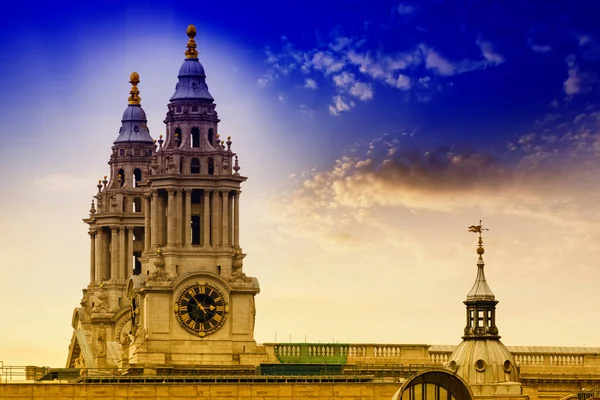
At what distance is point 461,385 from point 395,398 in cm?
393

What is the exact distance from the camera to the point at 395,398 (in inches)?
7362

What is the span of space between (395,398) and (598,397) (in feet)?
46.5

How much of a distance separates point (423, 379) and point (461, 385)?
2.51 m

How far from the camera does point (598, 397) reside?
19488 centimetres

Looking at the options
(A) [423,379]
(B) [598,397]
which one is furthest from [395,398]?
(B) [598,397]

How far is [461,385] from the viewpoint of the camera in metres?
188

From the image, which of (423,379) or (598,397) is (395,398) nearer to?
(423,379)

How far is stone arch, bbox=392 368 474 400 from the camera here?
7352 inches

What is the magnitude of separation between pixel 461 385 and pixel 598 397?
34.5 feet

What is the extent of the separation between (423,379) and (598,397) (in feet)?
42.7

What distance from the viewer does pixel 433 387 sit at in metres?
187

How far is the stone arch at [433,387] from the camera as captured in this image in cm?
18675
